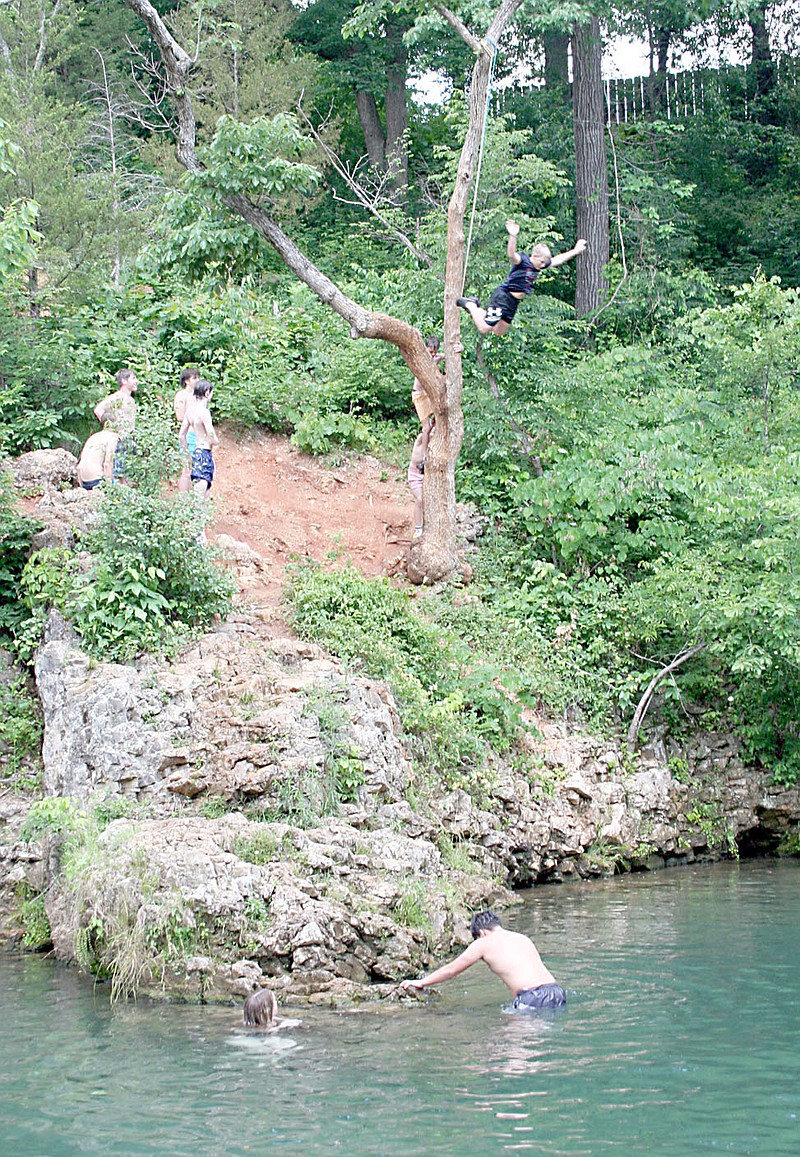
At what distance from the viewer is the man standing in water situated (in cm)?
848

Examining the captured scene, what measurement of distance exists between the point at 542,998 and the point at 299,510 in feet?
31.9

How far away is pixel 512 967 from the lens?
28.3 ft

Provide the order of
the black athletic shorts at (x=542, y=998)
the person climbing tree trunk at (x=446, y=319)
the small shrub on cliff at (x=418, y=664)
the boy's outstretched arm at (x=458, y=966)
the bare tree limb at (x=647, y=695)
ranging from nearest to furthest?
the black athletic shorts at (x=542, y=998), the boy's outstretched arm at (x=458, y=966), the small shrub on cliff at (x=418, y=664), the bare tree limb at (x=647, y=695), the person climbing tree trunk at (x=446, y=319)

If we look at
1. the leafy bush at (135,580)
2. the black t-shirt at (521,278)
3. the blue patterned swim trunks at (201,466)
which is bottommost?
the leafy bush at (135,580)

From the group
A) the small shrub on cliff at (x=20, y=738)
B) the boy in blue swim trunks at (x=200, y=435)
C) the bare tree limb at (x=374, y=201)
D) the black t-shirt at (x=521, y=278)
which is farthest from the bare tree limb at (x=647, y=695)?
the small shrub on cliff at (x=20, y=738)

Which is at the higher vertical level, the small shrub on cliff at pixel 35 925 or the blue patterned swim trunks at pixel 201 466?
the blue patterned swim trunks at pixel 201 466

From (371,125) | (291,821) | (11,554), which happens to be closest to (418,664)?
(291,821)

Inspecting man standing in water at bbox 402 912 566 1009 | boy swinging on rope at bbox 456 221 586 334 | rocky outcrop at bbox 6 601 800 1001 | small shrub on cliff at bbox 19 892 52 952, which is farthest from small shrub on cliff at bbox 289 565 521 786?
small shrub on cliff at bbox 19 892 52 952

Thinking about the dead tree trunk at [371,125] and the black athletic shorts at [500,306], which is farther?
the dead tree trunk at [371,125]

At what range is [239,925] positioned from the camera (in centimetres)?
924

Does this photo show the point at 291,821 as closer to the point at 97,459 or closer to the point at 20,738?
the point at 20,738

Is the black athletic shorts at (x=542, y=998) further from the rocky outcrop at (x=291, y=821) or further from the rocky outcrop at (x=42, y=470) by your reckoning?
the rocky outcrop at (x=42, y=470)

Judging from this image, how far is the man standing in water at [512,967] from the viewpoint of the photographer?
27.8 feet

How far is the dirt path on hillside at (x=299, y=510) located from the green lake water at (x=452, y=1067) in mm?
5716
